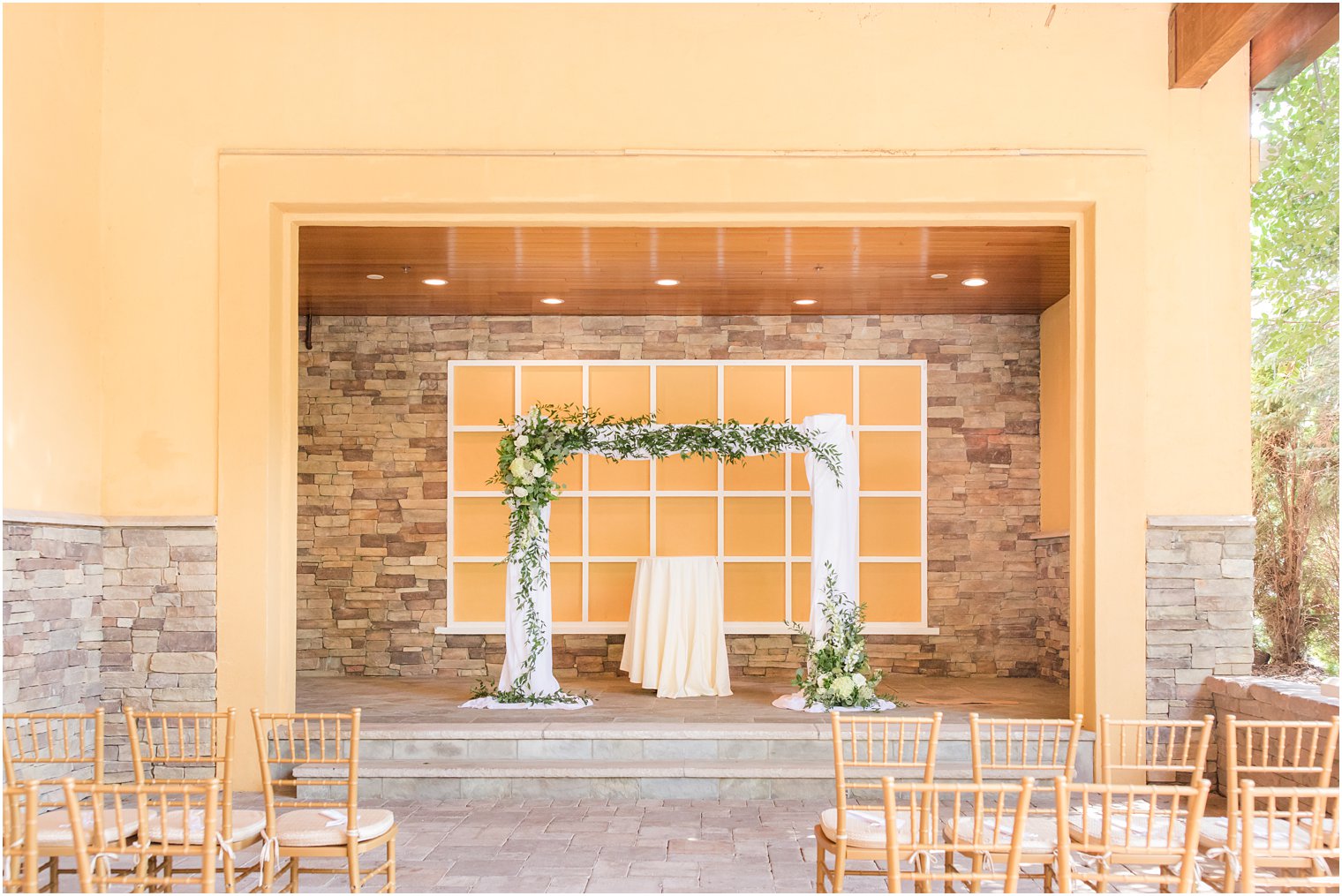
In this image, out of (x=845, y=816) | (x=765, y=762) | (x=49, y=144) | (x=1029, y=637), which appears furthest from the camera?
(x=1029, y=637)

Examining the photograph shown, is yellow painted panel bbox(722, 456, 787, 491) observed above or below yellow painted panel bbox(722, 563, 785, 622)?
above

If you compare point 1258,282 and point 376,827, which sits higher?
point 1258,282

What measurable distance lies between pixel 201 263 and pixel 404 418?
3378mm

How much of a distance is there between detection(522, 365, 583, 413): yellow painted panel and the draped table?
6.98ft

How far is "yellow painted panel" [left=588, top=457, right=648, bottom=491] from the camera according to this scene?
33.0 feet

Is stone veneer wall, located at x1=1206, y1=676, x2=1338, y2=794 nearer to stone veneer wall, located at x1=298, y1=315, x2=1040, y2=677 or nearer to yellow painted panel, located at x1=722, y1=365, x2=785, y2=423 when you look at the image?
stone veneer wall, located at x1=298, y1=315, x2=1040, y2=677

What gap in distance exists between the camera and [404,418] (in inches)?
398

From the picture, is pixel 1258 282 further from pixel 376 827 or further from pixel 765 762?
pixel 376 827

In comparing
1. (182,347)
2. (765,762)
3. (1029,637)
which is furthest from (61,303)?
(1029,637)

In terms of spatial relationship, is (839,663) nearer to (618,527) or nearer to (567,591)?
(618,527)

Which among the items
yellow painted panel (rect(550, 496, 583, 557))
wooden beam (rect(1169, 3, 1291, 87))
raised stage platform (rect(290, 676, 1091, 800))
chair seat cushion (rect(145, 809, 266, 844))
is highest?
wooden beam (rect(1169, 3, 1291, 87))

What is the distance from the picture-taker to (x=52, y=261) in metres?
6.27

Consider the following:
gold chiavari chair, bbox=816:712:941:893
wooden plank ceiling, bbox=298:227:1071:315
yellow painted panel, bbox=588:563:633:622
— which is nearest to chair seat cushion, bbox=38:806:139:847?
gold chiavari chair, bbox=816:712:941:893

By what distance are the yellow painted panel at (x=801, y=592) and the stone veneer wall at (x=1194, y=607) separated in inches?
141
